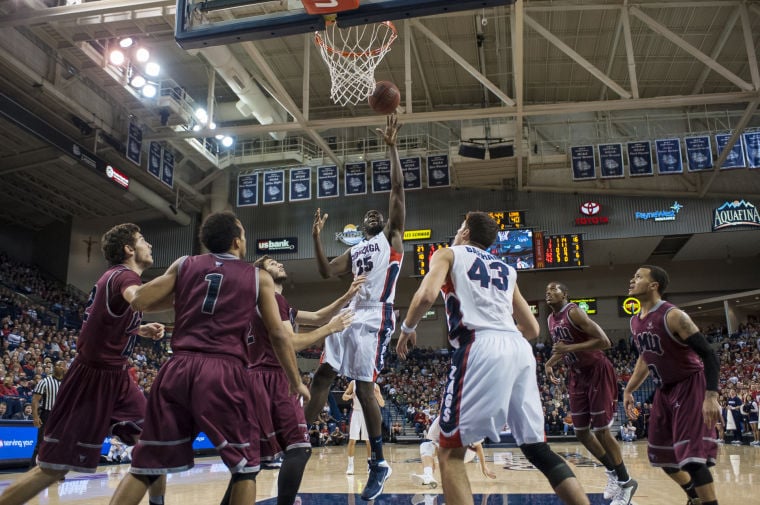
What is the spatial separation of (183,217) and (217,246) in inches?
957

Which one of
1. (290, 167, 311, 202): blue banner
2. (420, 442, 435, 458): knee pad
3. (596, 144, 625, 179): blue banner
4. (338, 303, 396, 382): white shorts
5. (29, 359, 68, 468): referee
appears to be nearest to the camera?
(338, 303, 396, 382): white shorts

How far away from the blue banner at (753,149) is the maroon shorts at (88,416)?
20136 millimetres

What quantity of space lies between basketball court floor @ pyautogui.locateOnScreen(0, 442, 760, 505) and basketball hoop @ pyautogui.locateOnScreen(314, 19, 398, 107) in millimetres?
5867

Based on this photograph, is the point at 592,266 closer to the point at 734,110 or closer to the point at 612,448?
the point at 734,110

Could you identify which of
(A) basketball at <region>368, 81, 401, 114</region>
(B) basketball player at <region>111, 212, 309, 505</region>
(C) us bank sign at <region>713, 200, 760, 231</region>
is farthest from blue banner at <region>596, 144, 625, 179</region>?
(B) basketball player at <region>111, 212, 309, 505</region>

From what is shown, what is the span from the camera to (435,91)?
23.6m

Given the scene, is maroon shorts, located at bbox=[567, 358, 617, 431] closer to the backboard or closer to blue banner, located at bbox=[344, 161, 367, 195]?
the backboard

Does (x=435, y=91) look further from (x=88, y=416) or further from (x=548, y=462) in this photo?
(x=548, y=462)

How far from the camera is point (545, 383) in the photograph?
22.9 m

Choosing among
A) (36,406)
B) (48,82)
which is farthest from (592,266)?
(36,406)

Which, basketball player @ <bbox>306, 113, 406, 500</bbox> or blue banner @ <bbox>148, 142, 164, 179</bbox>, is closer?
basketball player @ <bbox>306, 113, 406, 500</bbox>

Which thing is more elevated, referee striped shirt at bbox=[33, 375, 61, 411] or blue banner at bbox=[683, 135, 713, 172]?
blue banner at bbox=[683, 135, 713, 172]

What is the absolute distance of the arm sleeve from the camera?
4.46 metres

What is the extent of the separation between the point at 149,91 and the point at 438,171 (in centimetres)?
936
